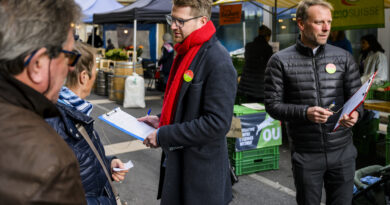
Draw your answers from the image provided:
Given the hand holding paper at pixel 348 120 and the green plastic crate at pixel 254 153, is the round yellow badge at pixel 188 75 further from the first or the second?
the green plastic crate at pixel 254 153

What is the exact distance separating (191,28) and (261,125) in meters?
3.18

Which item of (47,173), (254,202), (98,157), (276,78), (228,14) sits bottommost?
(254,202)

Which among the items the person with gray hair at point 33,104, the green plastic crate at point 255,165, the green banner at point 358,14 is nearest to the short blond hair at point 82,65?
the person with gray hair at point 33,104

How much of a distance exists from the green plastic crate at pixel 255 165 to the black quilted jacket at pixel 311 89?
2416 millimetres

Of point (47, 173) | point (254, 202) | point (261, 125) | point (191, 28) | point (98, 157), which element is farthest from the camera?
point (261, 125)

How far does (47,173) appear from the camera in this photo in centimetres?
92

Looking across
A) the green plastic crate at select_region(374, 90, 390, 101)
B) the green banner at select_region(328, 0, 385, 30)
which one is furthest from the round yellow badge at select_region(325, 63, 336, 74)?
the green plastic crate at select_region(374, 90, 390, 101)

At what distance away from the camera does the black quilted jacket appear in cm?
282

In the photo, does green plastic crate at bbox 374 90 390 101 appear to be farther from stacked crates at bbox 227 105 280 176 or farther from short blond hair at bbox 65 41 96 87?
short blond hair at bbox 65 41 96 87

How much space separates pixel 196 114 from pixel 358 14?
4168mm

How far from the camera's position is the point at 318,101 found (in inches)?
111

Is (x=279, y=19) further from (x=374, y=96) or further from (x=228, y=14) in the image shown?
(x=374, y=96)

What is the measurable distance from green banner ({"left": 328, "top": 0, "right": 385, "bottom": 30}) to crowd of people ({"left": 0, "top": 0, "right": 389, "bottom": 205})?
288 cm

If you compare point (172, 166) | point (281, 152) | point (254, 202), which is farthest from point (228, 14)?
point (172, 166)
